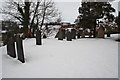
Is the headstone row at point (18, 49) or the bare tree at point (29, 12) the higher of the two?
the bare tree at point (29, 12)

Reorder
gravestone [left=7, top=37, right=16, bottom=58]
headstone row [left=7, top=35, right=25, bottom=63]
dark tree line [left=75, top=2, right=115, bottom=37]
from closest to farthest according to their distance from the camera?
headstone row [left=7, top=35, right=25, bottom=63] → gravestone [left=7, top=37, right=16, bottom=58] → dark tree line [left=75, top=2, right=115, bottom=37]

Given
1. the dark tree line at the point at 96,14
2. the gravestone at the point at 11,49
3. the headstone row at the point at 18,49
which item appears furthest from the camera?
the dark tree line at the point at 96,14

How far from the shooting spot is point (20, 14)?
18.3 m

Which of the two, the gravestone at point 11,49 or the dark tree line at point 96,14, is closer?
the gravestone at point 11,49

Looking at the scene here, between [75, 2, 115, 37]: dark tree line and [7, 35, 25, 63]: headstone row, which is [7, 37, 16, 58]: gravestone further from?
[75, 2, 115, 37]: dark tree line

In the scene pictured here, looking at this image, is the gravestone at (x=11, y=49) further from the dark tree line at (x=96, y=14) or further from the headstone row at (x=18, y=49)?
the dark tree line at (x=96, y=14)

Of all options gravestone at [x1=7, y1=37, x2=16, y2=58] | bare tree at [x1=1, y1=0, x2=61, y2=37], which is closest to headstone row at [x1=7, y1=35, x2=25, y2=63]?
gravestone at [x1=7, y1=37, x2=16, y2=58]

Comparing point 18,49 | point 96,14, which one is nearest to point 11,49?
point 18,49

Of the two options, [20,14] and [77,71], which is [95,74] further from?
[20,14]

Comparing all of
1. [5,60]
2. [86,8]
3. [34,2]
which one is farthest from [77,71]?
[34,2]

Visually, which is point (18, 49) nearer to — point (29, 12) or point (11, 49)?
point (11, 49)

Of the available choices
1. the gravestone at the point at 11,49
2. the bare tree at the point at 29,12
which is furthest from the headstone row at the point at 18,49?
the bare tree at the point at 29,12

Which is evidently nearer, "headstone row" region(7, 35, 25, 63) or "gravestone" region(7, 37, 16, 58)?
"headstone row" region(7, 35, 25, 63)

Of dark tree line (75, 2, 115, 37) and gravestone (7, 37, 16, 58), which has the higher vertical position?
dark tree line (75, 2, 115, 37)
